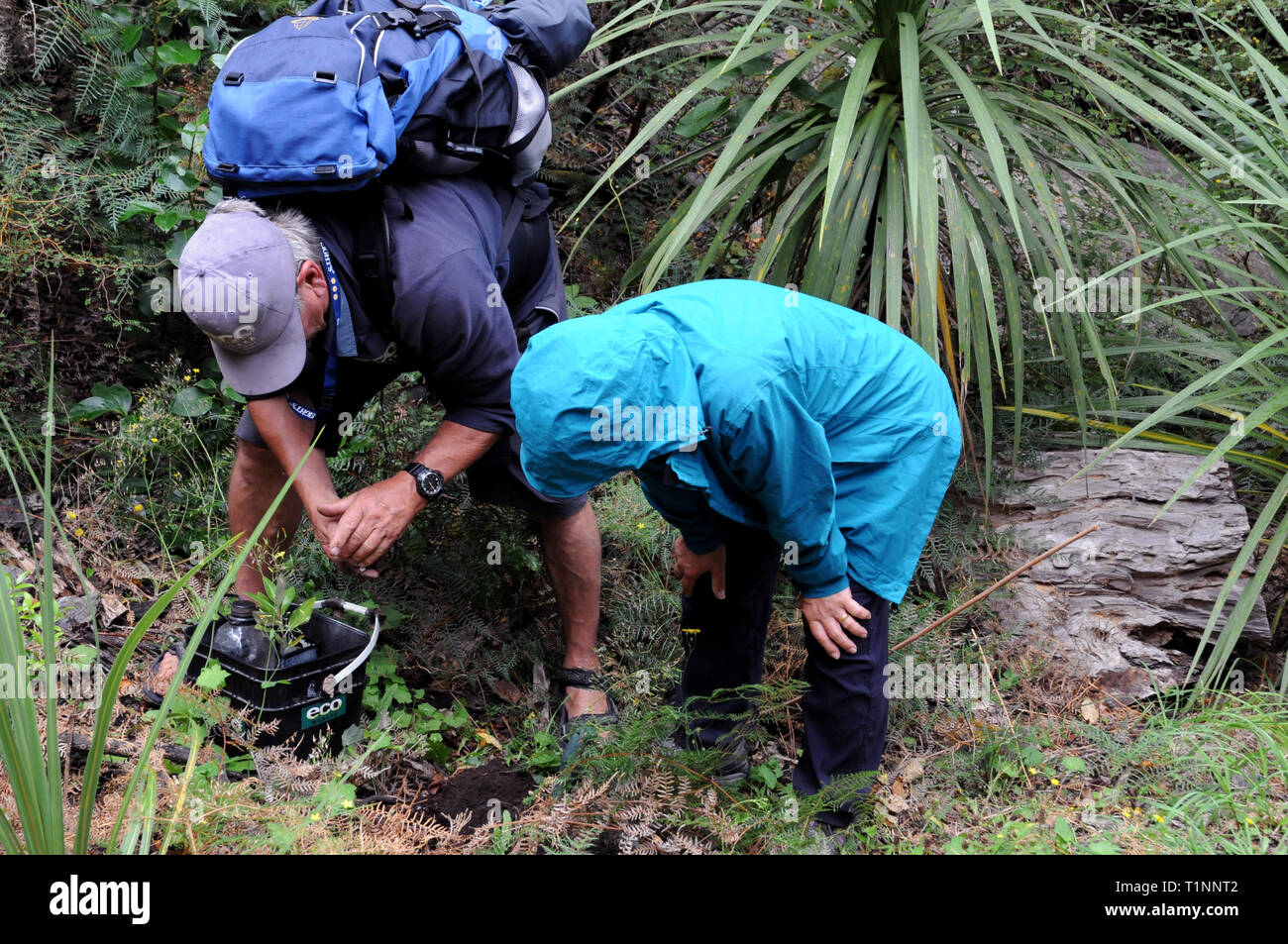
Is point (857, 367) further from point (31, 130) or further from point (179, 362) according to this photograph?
point (31, 130)

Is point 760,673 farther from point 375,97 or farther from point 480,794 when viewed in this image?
point 375,97

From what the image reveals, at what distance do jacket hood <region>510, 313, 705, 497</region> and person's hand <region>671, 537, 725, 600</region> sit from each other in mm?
604

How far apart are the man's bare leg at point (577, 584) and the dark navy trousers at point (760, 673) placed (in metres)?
0.28

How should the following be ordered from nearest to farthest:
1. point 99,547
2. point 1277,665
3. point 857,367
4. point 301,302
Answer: point 857,367, point 301,302, point 99,547, point 1277,665

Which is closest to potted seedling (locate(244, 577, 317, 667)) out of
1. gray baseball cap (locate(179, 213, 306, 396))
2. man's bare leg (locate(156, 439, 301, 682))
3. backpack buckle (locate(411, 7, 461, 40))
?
man's bare leg (locate(156, 439, 301, 682))

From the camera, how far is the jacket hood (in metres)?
1.66

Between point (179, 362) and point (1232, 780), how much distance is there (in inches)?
133

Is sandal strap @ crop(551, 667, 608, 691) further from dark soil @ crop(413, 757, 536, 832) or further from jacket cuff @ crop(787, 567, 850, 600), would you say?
jacket cuff @ crop(787, 567, 850, 600)

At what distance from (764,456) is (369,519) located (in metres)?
0.96

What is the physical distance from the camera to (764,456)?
187 cm

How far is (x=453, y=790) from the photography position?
8.04ft

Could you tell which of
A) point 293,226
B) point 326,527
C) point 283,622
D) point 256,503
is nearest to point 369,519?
point 326,527

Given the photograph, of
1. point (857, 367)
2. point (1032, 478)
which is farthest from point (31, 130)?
point (1032, 478)

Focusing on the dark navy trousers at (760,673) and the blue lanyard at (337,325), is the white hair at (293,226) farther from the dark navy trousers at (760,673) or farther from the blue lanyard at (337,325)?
the dark navy trousers at (760,673)
